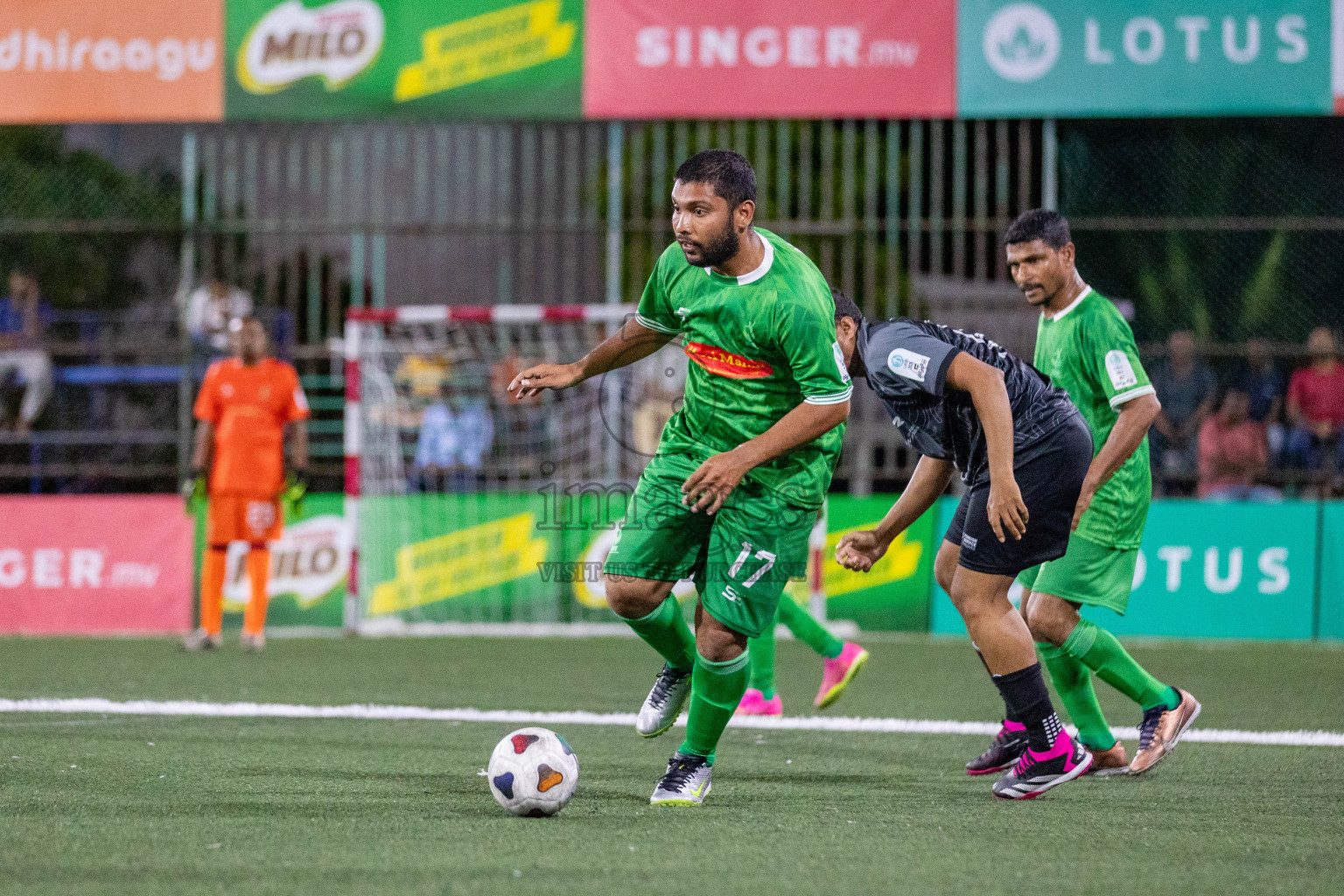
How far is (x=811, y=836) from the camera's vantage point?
14.2 feet

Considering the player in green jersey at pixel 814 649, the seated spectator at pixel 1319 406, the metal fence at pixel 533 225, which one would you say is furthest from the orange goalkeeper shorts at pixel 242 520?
the seated spectator at pixel 1319 406

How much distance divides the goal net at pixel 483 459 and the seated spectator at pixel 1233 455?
3994 millimetres

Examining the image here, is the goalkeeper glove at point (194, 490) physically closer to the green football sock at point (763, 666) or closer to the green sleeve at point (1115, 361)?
the green football sock at point (763, 666)

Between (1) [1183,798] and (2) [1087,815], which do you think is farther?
(1) [1183,798]

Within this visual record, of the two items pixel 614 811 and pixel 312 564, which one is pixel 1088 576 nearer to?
pixel 614 811

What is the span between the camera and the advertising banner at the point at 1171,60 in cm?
1148

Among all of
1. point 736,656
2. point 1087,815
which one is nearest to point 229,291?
point 736,656

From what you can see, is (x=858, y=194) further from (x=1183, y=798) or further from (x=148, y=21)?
(x=1183, y=798)

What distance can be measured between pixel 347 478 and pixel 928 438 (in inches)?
283

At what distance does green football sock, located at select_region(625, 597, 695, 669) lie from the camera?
531 cm

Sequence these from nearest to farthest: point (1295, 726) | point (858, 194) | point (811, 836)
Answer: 1. point (811, 836)
2. point (1295, 726)
3. point (858, 194)

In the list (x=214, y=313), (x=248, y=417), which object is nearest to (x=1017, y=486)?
(x=248, y=417)

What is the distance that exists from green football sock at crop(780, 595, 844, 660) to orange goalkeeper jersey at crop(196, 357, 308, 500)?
15.7ft

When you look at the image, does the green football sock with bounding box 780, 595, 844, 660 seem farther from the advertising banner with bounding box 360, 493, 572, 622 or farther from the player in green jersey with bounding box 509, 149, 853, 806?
the advertising banner with bounding box 360, 493, 572, 622
